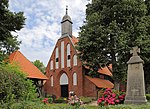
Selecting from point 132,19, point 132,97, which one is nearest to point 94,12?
point 132,19

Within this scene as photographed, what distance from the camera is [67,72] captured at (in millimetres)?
30891

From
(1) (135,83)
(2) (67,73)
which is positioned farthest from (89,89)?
(1) (135,83)

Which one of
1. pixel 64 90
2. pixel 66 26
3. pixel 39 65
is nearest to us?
pixel 64 90

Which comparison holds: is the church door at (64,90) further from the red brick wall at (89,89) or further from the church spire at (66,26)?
the church spire at (66,26)

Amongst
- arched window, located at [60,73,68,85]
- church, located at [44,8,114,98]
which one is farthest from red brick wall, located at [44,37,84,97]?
arched window, located at [60,73,68,85]

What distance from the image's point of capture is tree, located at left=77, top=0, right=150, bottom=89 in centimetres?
1958

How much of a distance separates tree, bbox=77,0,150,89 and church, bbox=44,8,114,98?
746 centimetres

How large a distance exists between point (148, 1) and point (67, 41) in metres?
13.1

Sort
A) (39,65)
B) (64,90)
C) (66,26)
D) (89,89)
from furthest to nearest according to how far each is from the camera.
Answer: (39,65), (66,26), (64,90), (89,89)

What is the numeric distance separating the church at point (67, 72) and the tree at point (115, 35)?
746 cm

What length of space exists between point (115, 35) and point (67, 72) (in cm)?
1304

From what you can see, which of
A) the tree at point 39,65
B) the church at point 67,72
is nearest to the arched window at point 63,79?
the church at point 67,72

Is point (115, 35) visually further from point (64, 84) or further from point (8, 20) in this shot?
point (64, 84)

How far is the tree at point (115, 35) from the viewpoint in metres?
19.6
